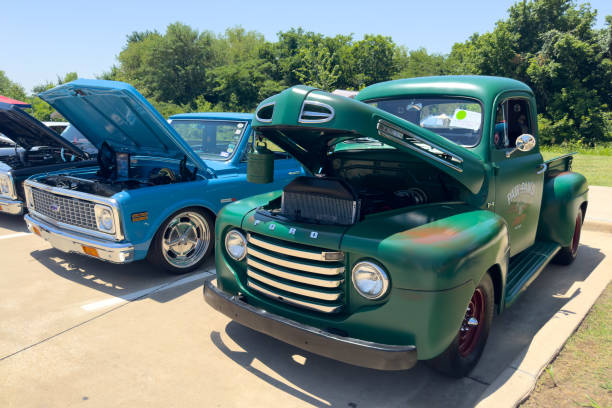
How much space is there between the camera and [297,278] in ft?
8.80

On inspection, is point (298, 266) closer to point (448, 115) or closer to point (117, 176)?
point (448, 115)

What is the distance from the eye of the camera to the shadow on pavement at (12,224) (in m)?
6.50

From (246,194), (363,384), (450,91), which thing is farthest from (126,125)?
(363,384)

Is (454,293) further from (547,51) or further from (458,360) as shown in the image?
(547,51)

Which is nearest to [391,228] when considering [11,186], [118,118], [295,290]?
[295,290]

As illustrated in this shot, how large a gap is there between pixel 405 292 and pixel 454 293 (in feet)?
0.93

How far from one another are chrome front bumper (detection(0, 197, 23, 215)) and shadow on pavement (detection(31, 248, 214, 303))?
1.02 m

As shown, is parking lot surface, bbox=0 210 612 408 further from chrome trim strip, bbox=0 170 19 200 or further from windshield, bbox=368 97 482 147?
chrome trim strip, bbox=0 170 19 200

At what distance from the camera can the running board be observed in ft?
10.9

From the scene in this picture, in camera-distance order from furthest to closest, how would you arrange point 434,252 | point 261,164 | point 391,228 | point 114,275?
point 114,275
point 261,164
point 391,228
point 434,252

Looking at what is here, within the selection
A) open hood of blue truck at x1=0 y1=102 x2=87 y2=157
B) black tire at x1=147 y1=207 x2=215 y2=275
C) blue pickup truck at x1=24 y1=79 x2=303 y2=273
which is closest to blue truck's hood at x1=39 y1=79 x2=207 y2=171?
blue pickup truck at x1=24 y1=79 x2=303 y2=273

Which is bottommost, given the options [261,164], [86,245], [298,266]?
[86,245]

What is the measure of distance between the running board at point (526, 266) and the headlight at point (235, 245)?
1957 mm

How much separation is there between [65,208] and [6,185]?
94.1 inches
